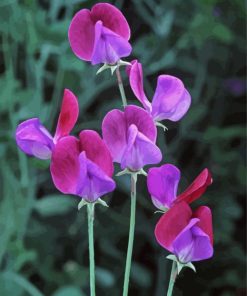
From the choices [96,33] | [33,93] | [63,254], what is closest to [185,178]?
[63,254]

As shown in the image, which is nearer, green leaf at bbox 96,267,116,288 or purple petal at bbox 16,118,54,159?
purple petal at bbox 16,118,54,159

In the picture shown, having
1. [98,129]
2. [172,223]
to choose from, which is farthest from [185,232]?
[98,129]

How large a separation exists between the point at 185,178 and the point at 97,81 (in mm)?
390

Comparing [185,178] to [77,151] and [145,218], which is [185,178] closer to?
[145,218]

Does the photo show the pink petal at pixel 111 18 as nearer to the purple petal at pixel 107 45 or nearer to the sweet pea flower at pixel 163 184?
the purple petal at pixel 107 45

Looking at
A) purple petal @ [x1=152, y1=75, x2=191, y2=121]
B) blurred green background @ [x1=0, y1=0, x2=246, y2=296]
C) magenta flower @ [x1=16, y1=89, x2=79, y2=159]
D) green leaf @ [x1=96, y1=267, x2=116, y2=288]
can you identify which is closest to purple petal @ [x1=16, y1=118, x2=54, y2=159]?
magenta flower @ [x1=16, y1=89, x2=79, y2=159]

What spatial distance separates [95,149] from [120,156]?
3cm

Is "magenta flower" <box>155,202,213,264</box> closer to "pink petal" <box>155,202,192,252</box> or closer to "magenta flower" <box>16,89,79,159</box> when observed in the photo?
"pink petal" <box>155,202,192,252</box>

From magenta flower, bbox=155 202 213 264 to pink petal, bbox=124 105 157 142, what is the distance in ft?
0.23

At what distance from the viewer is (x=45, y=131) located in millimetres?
677

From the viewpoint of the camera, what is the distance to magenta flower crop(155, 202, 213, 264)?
65 cm

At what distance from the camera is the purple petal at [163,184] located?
2.25ft

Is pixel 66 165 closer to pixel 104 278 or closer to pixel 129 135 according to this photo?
pixel 129 135

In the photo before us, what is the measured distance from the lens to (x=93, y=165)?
634mm
